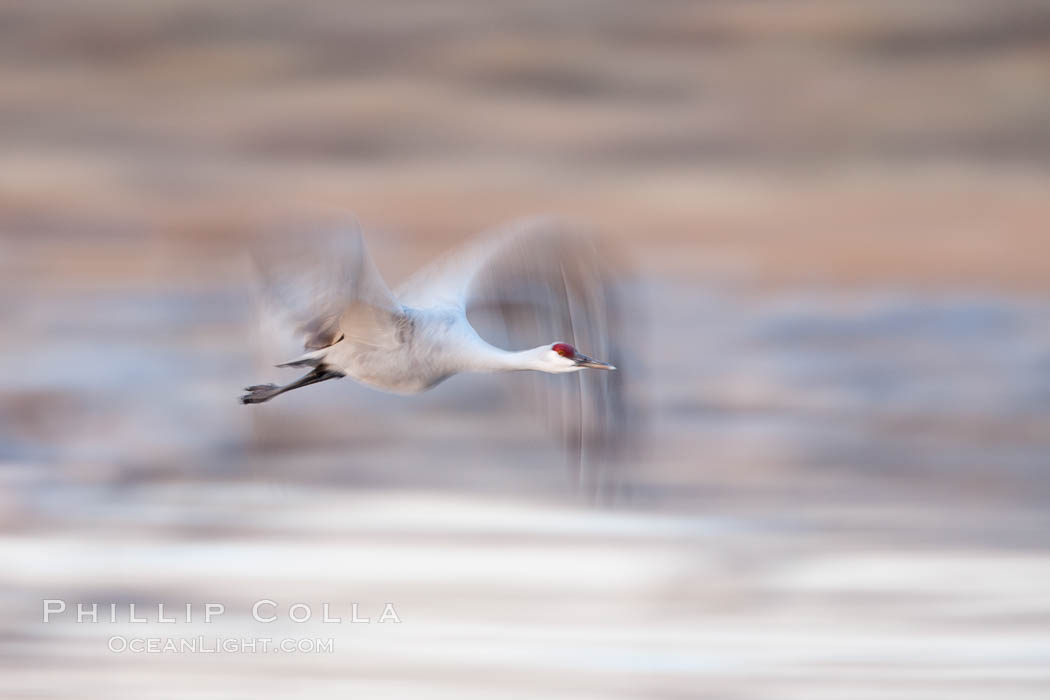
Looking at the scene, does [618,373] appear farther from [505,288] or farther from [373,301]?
[373,301]

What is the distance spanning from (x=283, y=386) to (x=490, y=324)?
1.91 metres

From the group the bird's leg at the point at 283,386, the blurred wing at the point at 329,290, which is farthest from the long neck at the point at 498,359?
the bird's leg at the point at 283,386

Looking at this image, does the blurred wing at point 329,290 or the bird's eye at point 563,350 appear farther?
the bird's eye at point 563,350

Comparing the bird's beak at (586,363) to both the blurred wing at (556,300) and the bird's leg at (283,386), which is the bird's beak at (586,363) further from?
the bird's leg at (283,386)

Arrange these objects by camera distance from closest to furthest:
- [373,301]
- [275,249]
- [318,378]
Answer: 1. [275,249]
2. [373,301]
3. [318,378]

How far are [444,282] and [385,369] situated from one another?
1.35 meters

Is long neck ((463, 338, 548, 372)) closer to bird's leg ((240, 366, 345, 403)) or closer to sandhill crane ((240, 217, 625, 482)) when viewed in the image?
sandhill crane ((240, 217, 625, 482))

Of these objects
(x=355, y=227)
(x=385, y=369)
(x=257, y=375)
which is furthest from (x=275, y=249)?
(x=257, y=375)

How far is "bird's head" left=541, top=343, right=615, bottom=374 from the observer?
16859mm

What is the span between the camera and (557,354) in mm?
16875

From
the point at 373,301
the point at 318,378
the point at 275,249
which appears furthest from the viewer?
the point at 318,378

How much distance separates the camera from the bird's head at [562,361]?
55.3 feet

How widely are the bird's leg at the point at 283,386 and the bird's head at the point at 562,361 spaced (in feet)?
5.77

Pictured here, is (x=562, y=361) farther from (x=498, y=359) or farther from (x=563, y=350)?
(x=498, y=359)
